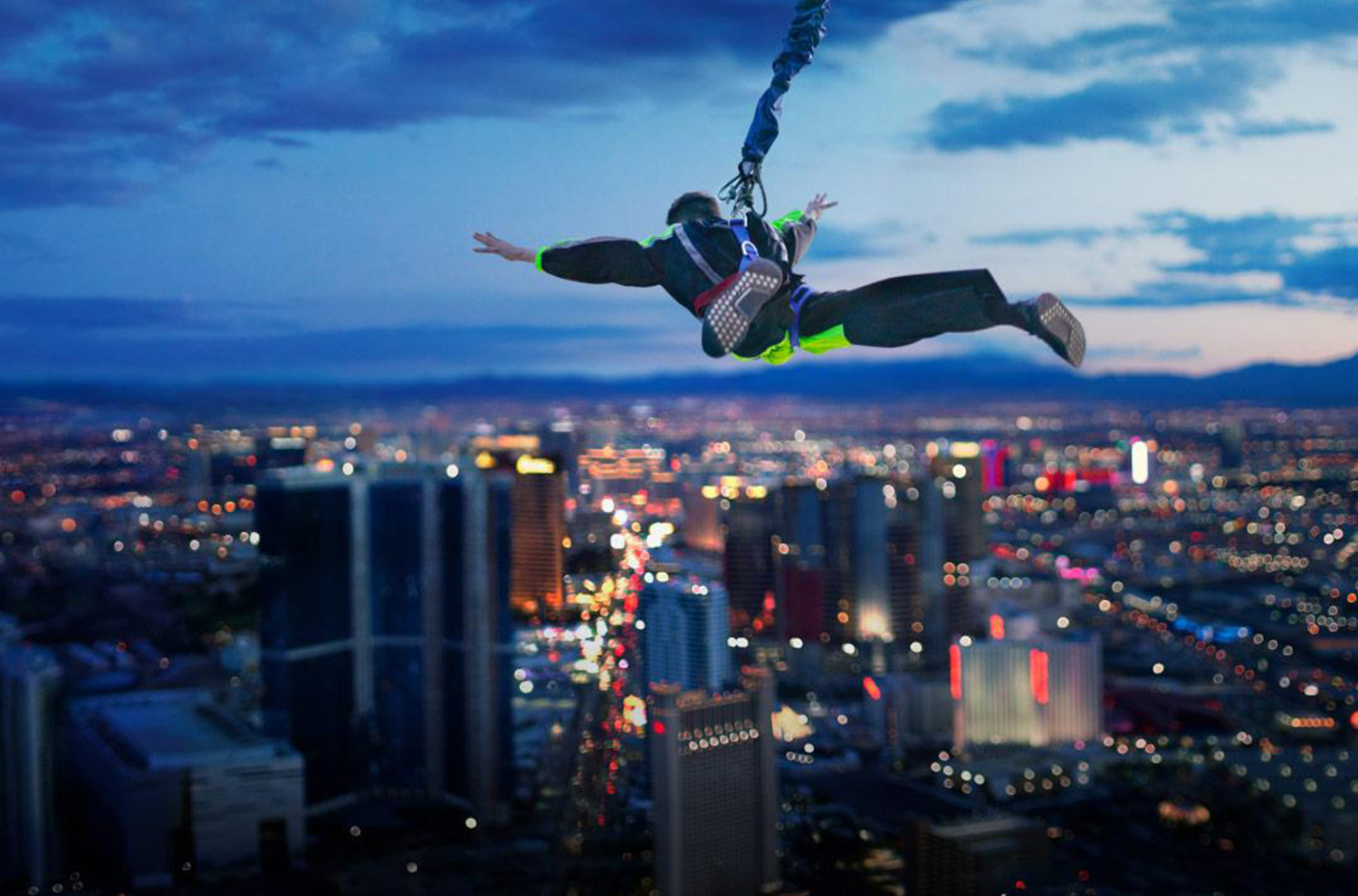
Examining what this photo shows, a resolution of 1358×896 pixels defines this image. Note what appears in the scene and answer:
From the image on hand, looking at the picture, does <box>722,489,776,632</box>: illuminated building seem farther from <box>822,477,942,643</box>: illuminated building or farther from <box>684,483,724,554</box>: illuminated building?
<box>822,477,942,643</box>: illuminated building

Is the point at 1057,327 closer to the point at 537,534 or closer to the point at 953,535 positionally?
the point at 537,534

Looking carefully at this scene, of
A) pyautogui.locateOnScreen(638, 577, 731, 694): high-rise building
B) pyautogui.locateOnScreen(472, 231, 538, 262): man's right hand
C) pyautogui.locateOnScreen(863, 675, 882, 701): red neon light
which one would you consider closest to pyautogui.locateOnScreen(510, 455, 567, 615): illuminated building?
pyautogui.locateOnScreen(638, 577, 731, 694): high-rise building

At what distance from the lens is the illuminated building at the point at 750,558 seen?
53.5ft

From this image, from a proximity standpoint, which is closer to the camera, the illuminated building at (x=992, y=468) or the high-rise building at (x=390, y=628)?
the high-rise building at (x=390, y=628)

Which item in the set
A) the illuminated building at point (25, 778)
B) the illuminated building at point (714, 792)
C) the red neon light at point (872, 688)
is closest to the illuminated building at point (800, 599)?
the red neon light at point (872, 688)

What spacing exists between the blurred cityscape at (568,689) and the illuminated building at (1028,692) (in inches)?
1.1

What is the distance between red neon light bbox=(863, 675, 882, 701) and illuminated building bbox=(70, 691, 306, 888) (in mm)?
6056

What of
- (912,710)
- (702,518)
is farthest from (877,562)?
(912,710)

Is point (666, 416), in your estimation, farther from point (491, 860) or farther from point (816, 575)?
point (816, 575)

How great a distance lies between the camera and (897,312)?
2.06 metres

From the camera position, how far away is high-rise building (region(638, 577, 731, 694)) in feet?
36.5

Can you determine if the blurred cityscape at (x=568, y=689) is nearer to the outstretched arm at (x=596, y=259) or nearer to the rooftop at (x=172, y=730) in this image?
the rooftop at (x=172, y=730)

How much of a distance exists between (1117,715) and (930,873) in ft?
17.6

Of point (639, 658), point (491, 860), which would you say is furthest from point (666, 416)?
point (491, 860)
